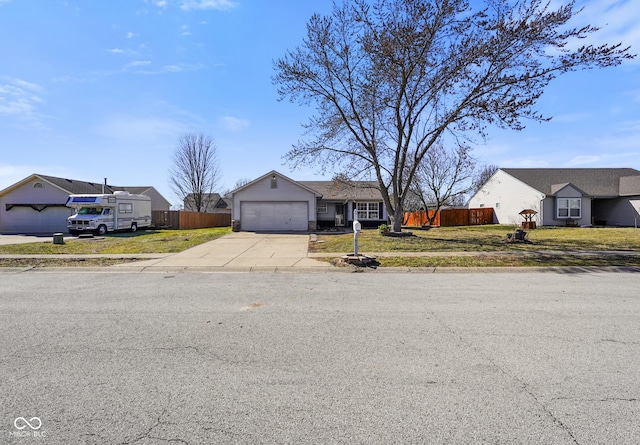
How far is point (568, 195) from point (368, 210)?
56.1 feet

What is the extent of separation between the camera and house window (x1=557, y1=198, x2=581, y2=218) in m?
31.4

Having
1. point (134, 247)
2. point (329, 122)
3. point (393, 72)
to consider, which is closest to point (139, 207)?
point (134, 247)

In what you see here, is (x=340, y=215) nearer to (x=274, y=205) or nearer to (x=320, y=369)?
(x=274, y=205)

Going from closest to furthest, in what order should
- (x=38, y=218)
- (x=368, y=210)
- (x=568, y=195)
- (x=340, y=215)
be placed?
(x=568, y=195)
(x=38, y=218)
(x=368, y=210)
(x=340, y=215)

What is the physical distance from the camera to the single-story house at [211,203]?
4736cm

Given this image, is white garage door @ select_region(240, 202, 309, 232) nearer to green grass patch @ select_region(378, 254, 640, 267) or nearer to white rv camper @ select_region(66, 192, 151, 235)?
white rv camper @ select_region(66, 192, 151, 235)

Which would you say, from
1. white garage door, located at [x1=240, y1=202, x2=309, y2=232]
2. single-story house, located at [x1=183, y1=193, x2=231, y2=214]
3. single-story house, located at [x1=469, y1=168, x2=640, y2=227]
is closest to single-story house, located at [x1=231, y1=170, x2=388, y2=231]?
white garage door, located at [x1=240, y1=202, x2=309, y2=232]

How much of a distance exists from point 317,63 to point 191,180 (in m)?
30.1

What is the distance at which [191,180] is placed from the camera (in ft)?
148

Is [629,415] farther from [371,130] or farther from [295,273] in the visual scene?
A: [371,130]

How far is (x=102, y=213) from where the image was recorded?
2555cm

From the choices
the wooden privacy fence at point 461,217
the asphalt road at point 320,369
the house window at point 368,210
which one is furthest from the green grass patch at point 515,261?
the wooden privacy fence at point 461,217

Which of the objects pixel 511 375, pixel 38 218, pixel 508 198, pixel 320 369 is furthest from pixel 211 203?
pixel 511 375

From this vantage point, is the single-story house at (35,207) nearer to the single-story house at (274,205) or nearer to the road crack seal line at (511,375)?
the single-story house at (274,205)
